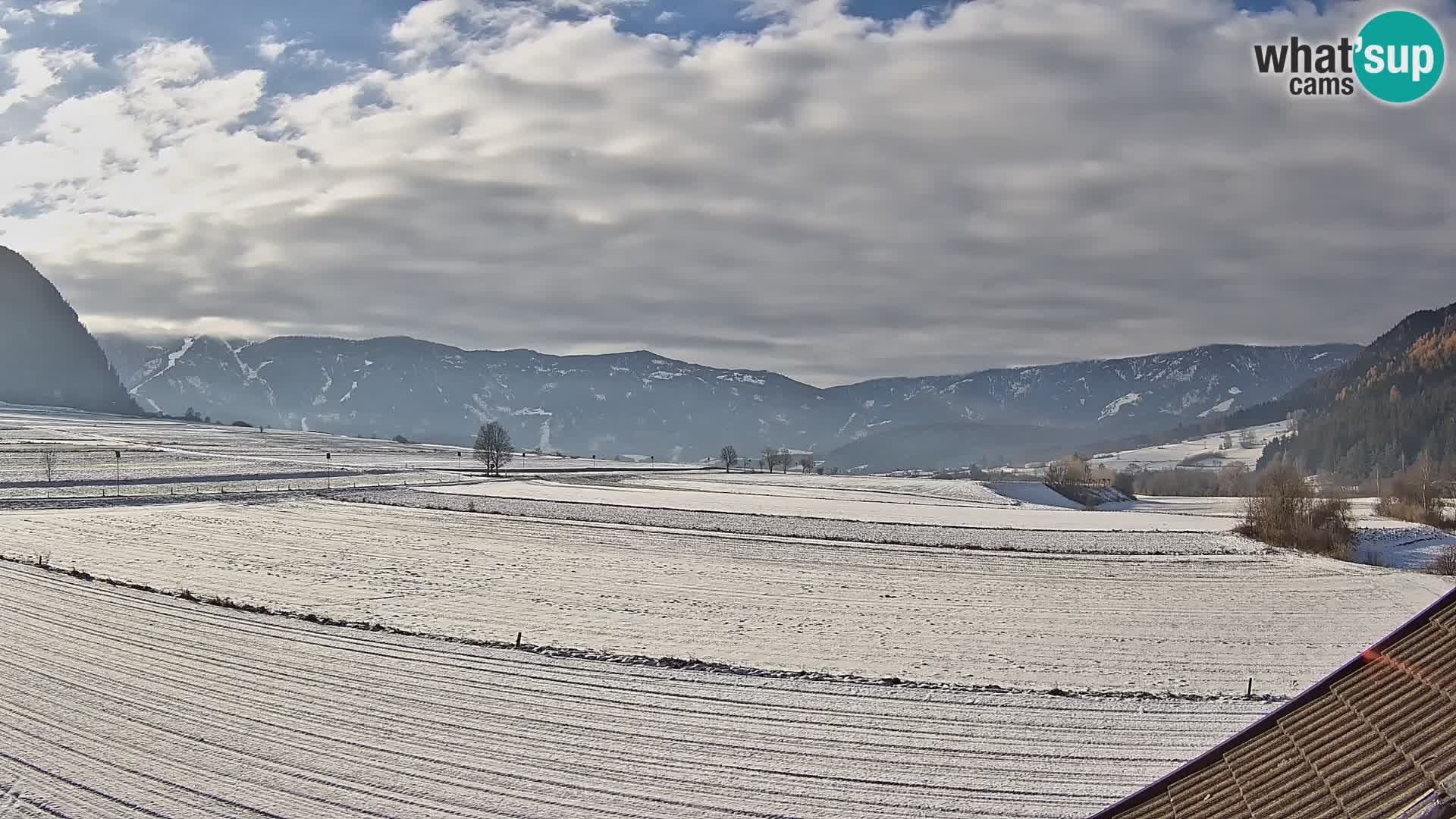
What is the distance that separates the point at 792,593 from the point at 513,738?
21.6 m

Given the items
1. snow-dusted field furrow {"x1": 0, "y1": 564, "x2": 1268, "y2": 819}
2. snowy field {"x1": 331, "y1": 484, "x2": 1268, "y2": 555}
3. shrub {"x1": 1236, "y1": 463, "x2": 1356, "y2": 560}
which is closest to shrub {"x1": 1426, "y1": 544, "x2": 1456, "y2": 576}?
shrub {"x1": 1236, "y1": 463, "x2": 1356, "y2": 560}

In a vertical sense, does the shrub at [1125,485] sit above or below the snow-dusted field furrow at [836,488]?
below

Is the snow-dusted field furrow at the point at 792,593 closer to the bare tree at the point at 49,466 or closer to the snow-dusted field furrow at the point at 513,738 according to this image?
the snow-dusted field furrow at the point at 513,738

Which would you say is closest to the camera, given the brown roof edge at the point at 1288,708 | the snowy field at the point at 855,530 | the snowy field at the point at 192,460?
the brown roof edge at the point at 1288,708

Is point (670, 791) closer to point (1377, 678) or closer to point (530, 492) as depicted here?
point (1377, 678)

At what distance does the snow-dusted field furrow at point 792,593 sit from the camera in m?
28.3

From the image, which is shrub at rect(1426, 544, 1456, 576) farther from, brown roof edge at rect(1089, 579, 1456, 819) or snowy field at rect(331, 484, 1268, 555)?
brown roof edge at rect(1089, 579, 1456, 819)

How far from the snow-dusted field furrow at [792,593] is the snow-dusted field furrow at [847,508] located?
17697mm

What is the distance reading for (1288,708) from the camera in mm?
6531

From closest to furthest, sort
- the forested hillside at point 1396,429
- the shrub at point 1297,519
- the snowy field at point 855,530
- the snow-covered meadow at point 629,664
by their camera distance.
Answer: the snow-covered meadow at point 629,664, the snowy field at point 855,530, the shrub at point 1297,519, the forested hillside at point 1396,429

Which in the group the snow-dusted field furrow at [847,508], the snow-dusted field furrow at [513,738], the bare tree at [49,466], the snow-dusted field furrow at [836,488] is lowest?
the snow-dusted field furrow at [836,488]

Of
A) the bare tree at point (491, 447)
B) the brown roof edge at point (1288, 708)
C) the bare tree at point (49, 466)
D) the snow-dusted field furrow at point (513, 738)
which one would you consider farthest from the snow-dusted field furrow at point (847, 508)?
the brown roof edge at point (1288, 708)

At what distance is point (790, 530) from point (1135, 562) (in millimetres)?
21312

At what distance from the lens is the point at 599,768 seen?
17.9 m
